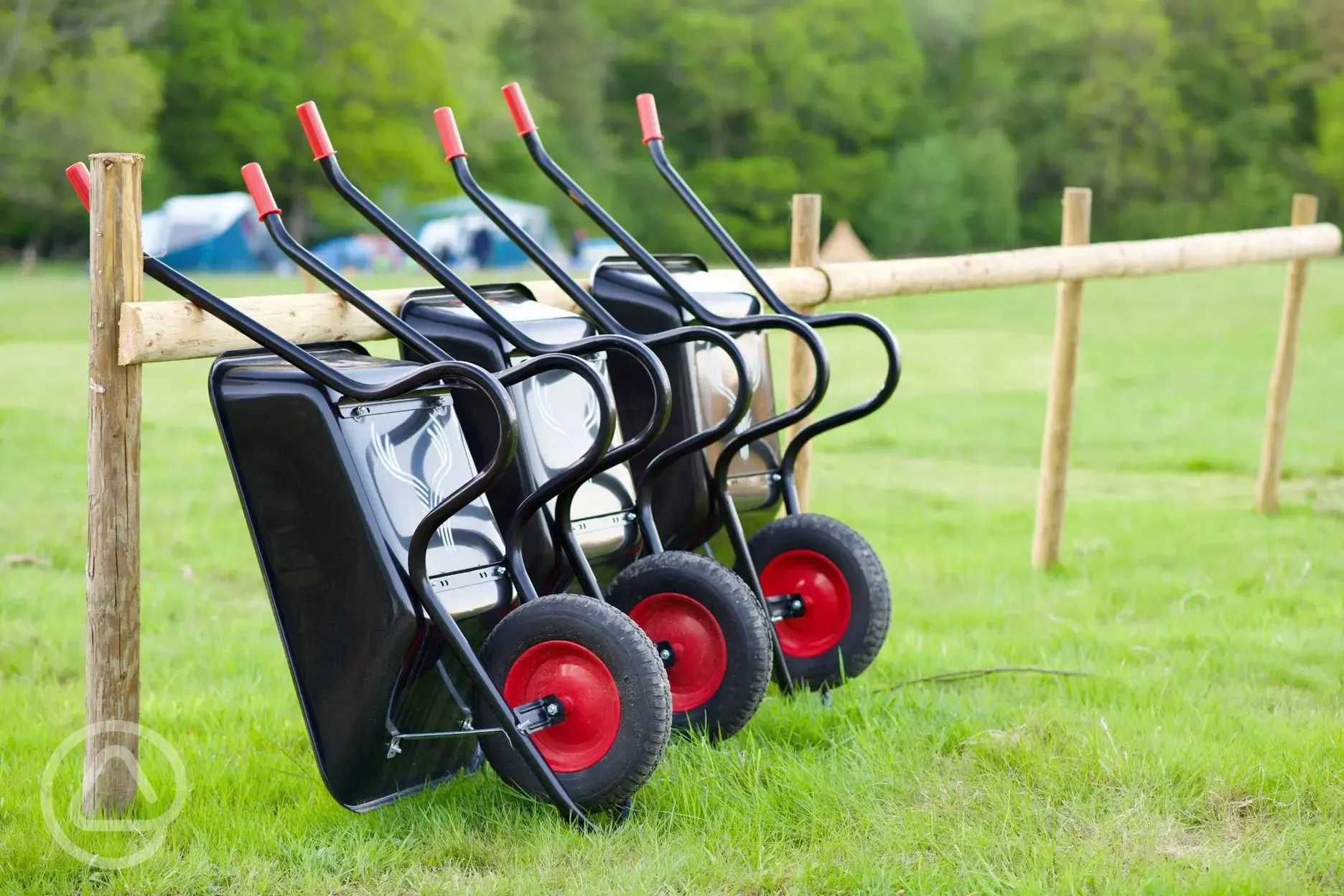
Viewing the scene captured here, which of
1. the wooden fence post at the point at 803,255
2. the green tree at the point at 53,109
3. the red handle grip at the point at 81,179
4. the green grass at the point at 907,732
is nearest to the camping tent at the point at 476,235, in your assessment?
the green tree at the point at 53,109

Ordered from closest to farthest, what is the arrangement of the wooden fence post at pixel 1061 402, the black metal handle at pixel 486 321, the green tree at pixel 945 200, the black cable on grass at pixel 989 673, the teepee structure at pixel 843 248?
the black metal handle at pixel 486 321 → the black cable on grass at pixel 989 673 → the wooden fence post at pixel 1061 402 → the teepee structure at pixel 843 248 → the green tree at pixel 945 200

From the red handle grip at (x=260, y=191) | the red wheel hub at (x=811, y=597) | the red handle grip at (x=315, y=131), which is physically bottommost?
the red wheel hub at (x=811, y=597)

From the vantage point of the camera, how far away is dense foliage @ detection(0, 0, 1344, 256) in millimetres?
33594

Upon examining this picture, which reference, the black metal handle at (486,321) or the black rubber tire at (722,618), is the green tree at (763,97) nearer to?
the black metal handle at (486,321)

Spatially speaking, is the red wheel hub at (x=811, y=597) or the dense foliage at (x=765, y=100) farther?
the dense foliage at (x=765, y=100)

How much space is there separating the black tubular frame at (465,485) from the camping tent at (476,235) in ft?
89.1

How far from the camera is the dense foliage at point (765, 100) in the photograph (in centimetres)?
3359

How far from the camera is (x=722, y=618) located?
288 cm

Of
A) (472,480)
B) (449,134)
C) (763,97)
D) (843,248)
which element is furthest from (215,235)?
(472,480)

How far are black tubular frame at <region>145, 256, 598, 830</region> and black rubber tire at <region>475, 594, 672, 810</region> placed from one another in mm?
42

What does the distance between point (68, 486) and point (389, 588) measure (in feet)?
16.7

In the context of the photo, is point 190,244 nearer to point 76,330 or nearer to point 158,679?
point 76,330

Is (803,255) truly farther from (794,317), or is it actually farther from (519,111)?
(519,111)

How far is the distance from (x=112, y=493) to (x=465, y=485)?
69 centimetres
